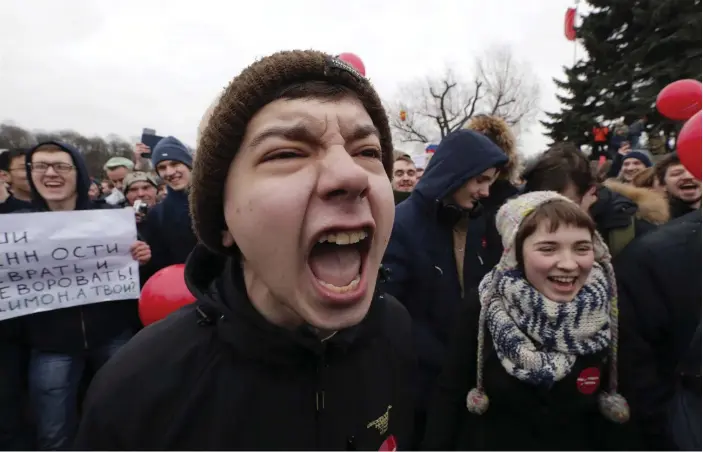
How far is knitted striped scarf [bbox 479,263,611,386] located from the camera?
182cm

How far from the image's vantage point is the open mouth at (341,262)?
A: 1006 mm

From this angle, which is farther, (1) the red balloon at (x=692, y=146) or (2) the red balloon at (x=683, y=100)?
(2) the red balloon at (x=683, y=100)

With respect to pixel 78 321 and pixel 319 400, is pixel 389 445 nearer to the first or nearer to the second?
pixel 319 400

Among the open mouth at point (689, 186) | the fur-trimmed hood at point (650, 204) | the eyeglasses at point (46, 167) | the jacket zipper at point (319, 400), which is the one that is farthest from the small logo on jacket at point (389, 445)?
the open mouth at point (689, 186)

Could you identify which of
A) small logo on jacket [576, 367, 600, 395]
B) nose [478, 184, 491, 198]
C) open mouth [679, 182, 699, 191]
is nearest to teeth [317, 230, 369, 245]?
small logo on jacket [576, 367, 600, 395]

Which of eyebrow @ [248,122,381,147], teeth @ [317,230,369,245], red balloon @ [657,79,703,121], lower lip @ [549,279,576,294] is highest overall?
red balloon @ [657,79,703,121]

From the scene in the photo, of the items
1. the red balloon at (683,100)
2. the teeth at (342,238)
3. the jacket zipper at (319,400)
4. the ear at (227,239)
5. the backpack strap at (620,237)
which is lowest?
the jacket zipper at (319,400)

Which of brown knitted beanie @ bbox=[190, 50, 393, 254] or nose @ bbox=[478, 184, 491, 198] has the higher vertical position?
brown knitted beanie @ bbox=[190, 50, 393, 254]

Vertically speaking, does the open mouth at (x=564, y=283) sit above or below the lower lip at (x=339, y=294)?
below

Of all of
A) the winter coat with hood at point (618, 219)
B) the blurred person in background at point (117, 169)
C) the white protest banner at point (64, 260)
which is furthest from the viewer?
the blurred person in background at point (117, 169)

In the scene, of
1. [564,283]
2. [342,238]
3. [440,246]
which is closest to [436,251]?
[440,246]

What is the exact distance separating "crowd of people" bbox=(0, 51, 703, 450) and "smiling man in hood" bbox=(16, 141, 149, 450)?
1 cm

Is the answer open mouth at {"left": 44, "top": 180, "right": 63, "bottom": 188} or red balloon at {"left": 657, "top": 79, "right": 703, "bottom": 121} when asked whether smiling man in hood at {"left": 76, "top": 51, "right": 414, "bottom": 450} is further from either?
red balloon at {"left": 657, "top": 79, "right": 703, "bottom": 121}

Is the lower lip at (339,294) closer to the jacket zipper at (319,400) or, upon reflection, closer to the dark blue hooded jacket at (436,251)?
the jacket zipper at (319,400)
